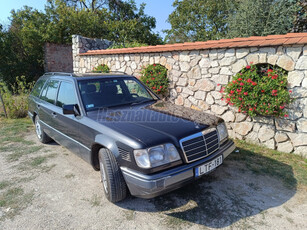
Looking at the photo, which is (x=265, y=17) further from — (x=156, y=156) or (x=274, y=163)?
(x=156, y=156)

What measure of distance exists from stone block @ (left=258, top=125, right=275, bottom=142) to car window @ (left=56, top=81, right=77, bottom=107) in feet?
12.7

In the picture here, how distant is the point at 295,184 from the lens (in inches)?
124

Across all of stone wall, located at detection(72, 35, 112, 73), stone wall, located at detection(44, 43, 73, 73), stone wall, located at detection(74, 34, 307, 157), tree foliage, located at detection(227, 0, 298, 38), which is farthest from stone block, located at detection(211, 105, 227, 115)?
stone wall, located at detection(44, 43, 73, 73)

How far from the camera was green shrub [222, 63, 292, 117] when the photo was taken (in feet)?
13.3

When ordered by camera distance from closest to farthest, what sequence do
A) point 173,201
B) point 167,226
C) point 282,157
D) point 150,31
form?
point 167,226, point 173,201, point 282,157, point 150,31

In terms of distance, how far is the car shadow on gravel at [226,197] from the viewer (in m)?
2.49

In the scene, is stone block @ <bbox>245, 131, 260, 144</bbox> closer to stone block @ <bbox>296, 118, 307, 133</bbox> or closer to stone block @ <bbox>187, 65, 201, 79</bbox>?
stone block @ <bbox>296, 118, 307, 133</bbox>

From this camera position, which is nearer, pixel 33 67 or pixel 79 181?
pixel 79 181

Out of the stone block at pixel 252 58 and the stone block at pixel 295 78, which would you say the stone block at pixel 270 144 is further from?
the stone block at pixel 252 58

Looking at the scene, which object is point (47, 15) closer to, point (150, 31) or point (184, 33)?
point (150, 31)

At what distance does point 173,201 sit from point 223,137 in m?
1.16

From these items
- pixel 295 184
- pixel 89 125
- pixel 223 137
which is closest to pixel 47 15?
pixel 89 125

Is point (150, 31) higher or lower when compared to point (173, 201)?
higher

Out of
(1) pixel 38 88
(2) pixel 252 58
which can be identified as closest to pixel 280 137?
(2) pixel 252 58
